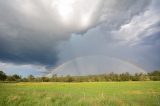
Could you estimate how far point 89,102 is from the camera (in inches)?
482

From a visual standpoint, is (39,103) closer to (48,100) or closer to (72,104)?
(48,100)

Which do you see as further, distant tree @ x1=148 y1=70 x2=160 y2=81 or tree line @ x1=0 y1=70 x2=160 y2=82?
tree line @ x1=0 y1=70 x2=160 y2=82

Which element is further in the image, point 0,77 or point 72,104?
point 0,77

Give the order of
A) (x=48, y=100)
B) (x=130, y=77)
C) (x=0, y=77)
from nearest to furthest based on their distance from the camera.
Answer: (x=48, y=100), (x=130, y=77), (x=0, y=77)

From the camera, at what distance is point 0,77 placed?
143625mm

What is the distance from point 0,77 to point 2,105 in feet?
467

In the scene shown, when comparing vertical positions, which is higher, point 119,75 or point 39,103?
point 119,75

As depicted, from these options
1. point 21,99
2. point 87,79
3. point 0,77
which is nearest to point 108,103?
point 21,99

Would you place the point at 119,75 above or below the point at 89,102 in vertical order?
above

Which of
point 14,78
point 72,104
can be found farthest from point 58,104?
point 14,78

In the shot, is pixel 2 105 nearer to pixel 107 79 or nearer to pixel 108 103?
pixel 108 103

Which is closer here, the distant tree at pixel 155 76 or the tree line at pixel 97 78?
the distant tree at pixel 155 76

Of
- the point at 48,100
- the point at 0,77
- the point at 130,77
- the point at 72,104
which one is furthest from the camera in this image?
the point at 0,77

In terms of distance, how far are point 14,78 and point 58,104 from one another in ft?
484
